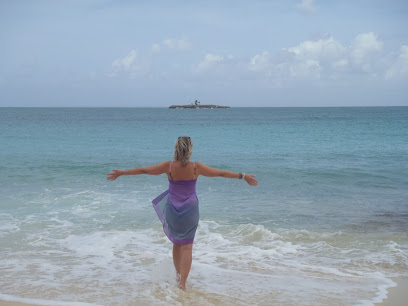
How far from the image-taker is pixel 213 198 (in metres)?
12.5

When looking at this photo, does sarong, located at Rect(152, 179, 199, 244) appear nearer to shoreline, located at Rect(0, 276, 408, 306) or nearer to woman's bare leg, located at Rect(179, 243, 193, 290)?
woman's bare leg, located at Rect(179, 243, 193, 290)

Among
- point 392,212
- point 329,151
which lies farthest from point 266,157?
point 392,212

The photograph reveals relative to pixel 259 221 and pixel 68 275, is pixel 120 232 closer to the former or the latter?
pixel 68 275

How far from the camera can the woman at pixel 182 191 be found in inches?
215

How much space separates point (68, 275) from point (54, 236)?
2.41m

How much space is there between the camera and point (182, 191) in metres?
5.59

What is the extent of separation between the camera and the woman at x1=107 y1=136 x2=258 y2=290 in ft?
17.9

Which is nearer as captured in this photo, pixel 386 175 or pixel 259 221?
pixel 259 221

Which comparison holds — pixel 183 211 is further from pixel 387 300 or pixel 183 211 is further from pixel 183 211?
pixel 387 300

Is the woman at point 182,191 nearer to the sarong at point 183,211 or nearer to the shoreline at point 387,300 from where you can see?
the sarong at point 183,211

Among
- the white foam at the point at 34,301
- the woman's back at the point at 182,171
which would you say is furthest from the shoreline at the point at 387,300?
the woman's back at the point at 182,171

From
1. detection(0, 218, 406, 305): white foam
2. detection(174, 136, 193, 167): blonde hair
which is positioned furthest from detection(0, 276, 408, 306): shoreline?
detection(174, 136, 193, 167): blonde hair

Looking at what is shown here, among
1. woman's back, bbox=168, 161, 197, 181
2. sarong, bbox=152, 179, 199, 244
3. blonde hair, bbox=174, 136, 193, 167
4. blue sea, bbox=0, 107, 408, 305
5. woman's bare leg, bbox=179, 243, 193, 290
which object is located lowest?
blue sea, bbox=0, 107, 408, 305

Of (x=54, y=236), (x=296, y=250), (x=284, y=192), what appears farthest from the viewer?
(x=284, y=192)
